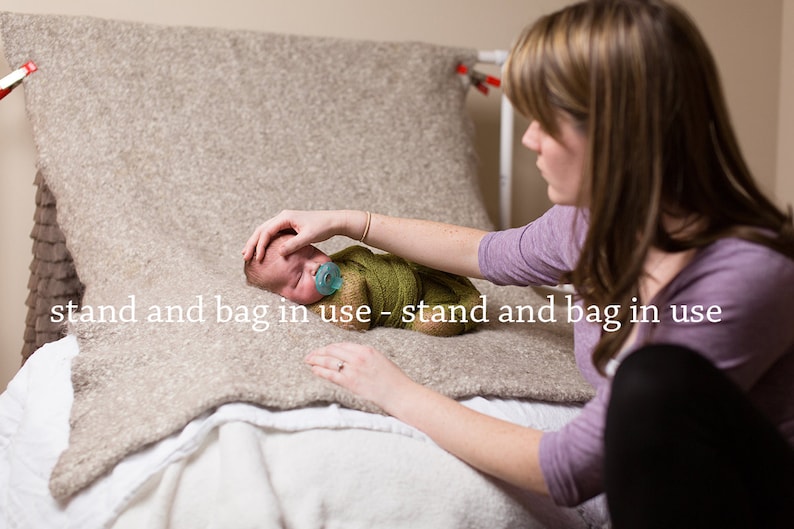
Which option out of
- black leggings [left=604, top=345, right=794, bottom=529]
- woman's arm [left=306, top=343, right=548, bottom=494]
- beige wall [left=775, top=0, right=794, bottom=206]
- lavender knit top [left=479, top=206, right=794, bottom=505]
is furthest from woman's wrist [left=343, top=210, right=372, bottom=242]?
beige wall [left=775, top=0, right=794, bottom=206]

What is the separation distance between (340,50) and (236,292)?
0.80 meters

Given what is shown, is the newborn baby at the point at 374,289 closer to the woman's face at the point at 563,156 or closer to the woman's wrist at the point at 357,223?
the woman's wrist at the point at 357,223

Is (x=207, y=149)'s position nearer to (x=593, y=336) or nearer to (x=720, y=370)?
(x=593, y=336)

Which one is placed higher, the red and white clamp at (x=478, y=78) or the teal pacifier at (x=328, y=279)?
the red and white clamp at (x=478, y=78)

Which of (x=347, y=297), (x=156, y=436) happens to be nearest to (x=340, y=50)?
(x=347, y=297)

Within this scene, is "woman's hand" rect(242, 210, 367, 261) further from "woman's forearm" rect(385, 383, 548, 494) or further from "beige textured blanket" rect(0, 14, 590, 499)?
"woman's forearm" rect(385, 383, 548, 494)

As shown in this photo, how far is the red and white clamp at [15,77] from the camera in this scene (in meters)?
1.50

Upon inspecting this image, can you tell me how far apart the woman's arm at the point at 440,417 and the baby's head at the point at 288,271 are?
0.70 feet

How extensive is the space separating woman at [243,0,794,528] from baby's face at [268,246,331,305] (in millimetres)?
432

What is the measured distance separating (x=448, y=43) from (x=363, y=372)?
136cm

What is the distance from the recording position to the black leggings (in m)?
0.71

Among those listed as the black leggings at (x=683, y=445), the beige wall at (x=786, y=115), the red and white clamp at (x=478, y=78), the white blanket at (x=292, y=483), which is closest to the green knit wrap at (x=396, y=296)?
the white blanket at (x=292, y=483)

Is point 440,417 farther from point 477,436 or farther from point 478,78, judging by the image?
point 478,78

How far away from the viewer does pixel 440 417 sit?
901 millimetres
